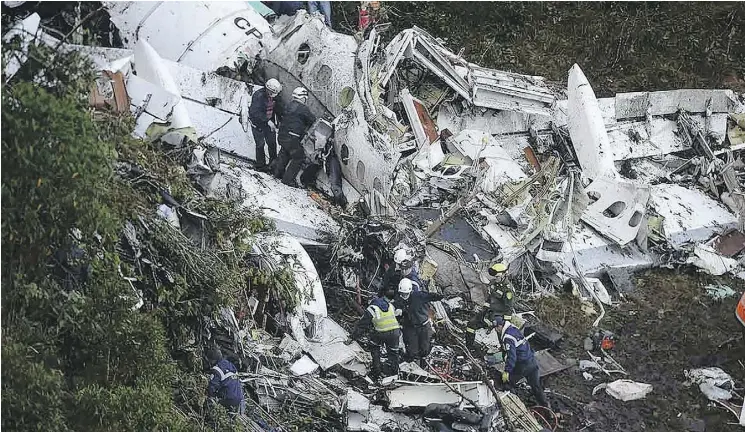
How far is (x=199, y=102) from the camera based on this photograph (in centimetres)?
1084

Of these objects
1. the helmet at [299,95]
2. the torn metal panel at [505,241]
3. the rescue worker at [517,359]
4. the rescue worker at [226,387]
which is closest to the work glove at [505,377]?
the rescue worker at [517,359]

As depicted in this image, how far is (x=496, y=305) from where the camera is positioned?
884 cm

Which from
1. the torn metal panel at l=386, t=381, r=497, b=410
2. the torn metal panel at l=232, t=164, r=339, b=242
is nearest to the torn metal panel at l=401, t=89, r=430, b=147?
the torn metal panel at l=232, t=164, r=339, b=242

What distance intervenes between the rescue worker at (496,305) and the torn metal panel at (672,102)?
12.4 ft

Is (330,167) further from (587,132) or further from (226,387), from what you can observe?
(226,387)

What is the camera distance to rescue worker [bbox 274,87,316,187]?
10453mm

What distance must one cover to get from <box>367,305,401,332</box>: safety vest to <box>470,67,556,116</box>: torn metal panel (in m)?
3.70

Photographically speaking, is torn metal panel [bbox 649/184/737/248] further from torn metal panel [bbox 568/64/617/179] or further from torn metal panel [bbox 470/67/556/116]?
torn metal panel [bbox 470/67/556/116]

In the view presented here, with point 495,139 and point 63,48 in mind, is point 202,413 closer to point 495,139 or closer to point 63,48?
point 63,48

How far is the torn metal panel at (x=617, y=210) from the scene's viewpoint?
10.3 m

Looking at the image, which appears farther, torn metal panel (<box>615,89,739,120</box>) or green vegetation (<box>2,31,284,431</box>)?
torn metal panel (<box>615,89,739,120</box>)

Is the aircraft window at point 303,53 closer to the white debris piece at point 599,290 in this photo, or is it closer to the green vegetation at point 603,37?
the green vegetation at point 603,37

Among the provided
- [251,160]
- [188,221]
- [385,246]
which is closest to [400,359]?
[385,246]

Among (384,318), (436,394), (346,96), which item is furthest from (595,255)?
(346,96)
